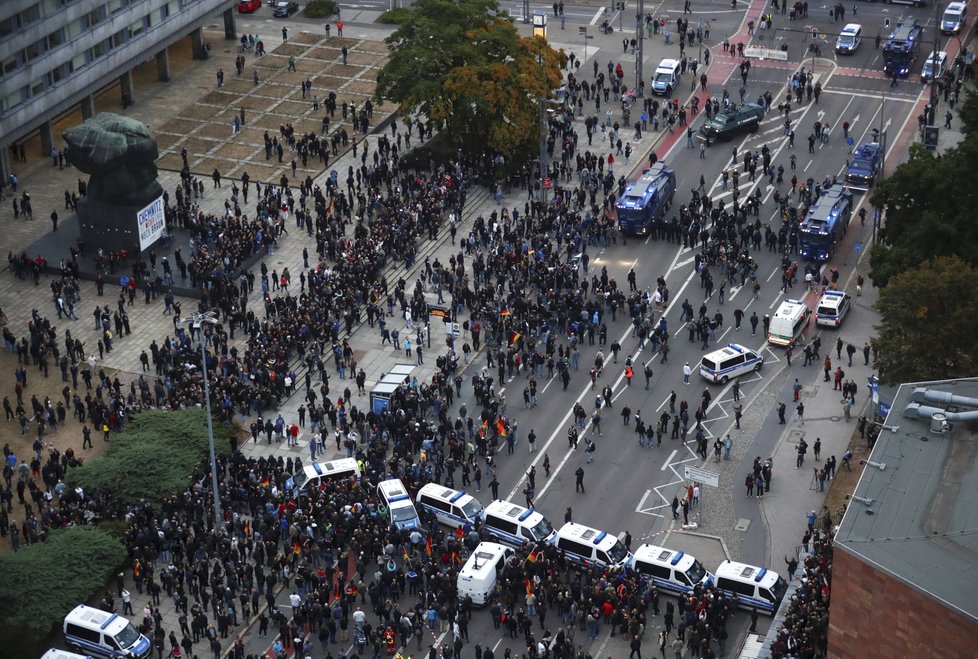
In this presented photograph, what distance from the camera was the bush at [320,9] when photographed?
14700cm

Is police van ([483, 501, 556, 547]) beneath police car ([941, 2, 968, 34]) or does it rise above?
beneath

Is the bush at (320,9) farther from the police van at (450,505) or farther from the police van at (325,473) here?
the police van at (450,505)

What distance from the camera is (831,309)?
95938 millimetres

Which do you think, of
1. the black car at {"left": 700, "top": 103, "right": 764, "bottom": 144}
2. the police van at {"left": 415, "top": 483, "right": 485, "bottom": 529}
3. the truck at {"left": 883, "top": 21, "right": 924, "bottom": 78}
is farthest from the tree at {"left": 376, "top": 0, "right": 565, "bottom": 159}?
the police van at {"left": 415, "top": 483, "right": 485, "bottom": 529}

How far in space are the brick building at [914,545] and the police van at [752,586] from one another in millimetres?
10548

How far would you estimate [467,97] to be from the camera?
370ft

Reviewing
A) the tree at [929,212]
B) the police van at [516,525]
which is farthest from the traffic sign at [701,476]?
the tree at [929,212]

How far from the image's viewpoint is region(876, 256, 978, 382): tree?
8106cm

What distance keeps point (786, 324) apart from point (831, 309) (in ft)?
11.2

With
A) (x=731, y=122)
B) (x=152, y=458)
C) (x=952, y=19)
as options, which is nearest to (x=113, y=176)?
(x=152, y=458)

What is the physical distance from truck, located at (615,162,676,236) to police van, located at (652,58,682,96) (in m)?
19.5

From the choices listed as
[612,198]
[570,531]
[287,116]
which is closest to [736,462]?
[570,531]

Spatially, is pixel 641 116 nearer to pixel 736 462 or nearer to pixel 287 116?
pixel 287 116

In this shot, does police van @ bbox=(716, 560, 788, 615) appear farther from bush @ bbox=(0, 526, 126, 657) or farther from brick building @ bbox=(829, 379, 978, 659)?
bush @ bbox=(0, 526, 126, 657)
